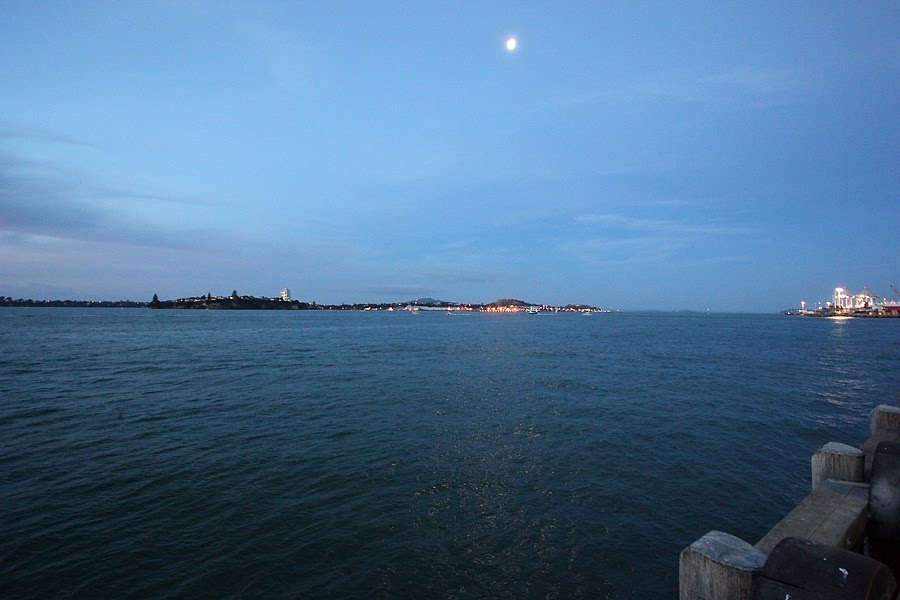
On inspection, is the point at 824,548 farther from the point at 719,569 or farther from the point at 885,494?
the point at 885,494

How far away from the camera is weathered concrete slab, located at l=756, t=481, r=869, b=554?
5.86 m

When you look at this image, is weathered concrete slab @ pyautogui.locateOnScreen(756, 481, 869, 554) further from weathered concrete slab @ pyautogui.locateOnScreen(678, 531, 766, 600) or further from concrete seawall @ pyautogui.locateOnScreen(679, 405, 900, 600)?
weathered concrete slab @ pyautogui.locateOnScreen(678, 531, 766, 600)

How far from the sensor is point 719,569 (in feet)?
14.9

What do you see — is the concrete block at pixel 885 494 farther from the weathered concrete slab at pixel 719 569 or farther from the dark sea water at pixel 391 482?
the dark sea water at pixel 391 482

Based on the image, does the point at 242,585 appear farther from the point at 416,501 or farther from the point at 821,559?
the point at 821,559

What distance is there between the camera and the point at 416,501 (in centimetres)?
1240

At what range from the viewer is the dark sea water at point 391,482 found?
359 inches

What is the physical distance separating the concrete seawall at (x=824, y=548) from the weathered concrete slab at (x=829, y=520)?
1cm

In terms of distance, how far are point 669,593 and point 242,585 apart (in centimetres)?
820

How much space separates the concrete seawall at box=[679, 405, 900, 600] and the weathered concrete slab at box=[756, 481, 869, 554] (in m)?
0.01

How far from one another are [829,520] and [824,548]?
3.20 metres

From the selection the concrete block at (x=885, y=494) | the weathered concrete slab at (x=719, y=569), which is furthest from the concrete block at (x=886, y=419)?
the weathered concrete slab at (x=719, y=569)

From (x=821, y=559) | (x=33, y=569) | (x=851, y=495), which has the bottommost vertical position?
(x=33, y=569)

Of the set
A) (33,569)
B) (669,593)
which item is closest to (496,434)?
(669,593)
